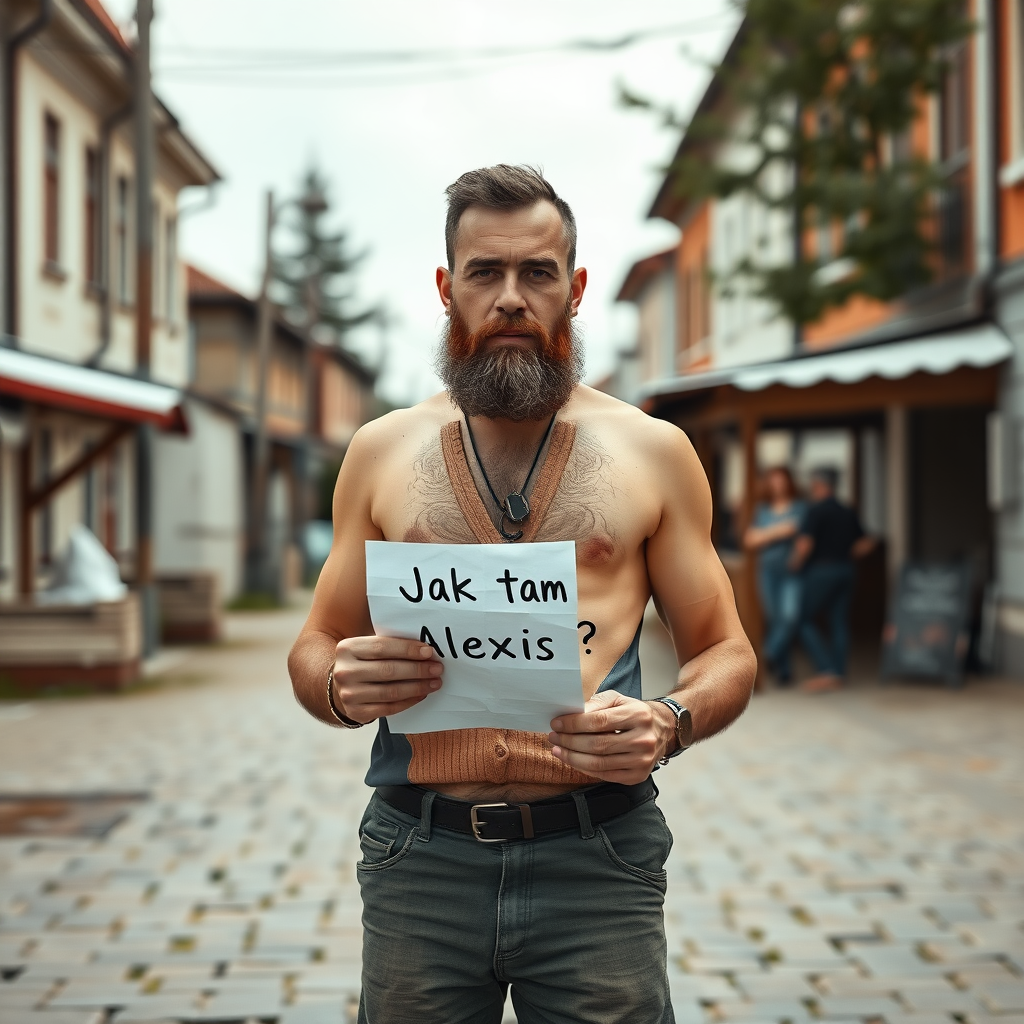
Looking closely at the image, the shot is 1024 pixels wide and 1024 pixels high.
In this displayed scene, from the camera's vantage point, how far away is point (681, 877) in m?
5.80

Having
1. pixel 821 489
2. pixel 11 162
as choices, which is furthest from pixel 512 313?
pixel 11 162

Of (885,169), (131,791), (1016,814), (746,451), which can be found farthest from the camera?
(885,169)

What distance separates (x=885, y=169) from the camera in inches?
531

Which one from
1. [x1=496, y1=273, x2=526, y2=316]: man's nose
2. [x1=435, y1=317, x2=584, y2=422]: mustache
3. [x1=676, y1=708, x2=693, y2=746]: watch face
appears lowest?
[x1=676, y1=708, x2=693, y2=746]: watch face

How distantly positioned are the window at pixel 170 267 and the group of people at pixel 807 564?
13358 mm

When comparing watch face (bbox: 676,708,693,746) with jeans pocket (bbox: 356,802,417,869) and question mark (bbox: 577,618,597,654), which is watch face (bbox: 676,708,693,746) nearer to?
question mark (bbox: 577,618,597,654)

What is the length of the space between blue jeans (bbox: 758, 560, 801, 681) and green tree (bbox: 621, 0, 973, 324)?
3.25m

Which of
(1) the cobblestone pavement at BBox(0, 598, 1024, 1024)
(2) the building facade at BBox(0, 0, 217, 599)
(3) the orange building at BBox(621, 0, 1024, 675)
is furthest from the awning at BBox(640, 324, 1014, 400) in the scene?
(2) the building facade at BBox(0, 0, 217, 599)

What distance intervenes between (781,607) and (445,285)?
392 inches

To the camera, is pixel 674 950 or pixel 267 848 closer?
pixel 674 950

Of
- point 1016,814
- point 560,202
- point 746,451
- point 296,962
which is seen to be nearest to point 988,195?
point 746,451

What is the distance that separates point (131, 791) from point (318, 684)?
228 inches

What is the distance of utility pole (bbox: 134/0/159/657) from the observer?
536 inches

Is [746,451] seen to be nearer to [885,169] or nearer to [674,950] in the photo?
[885,169]
